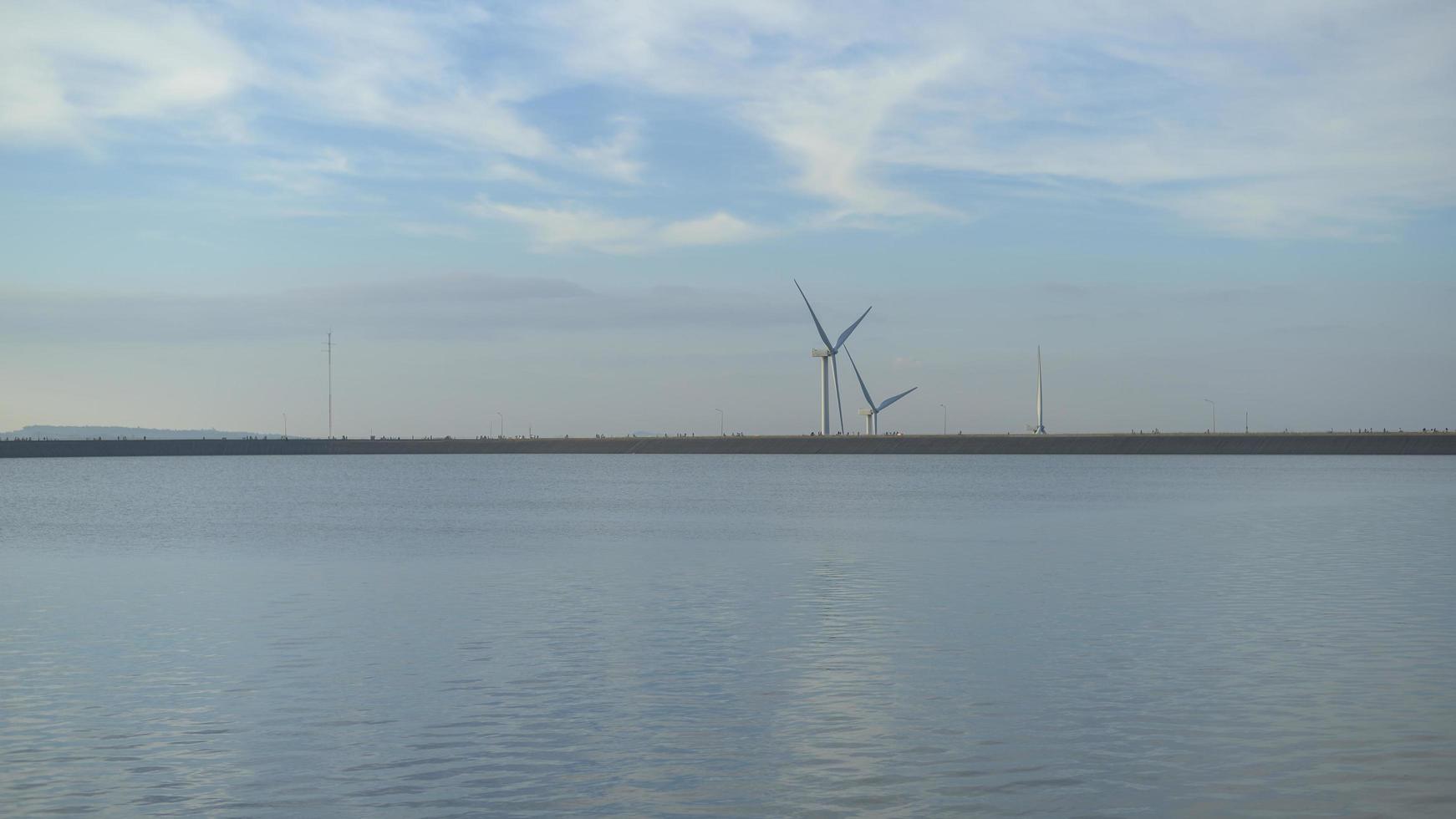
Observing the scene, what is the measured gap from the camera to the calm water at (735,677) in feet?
48.3

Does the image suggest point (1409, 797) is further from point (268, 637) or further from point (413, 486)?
point (413, 486)

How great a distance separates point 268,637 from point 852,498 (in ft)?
227

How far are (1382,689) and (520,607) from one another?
59.2 feet

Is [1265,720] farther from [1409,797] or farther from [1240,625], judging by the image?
[1240,625]

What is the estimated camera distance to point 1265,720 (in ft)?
59.3

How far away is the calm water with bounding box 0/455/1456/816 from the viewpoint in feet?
48.3

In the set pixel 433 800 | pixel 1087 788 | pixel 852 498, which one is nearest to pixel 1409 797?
pixel 1087 788

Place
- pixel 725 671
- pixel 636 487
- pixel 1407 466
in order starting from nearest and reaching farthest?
pixel 725 671 → pixel 636 487 → pixel 1407 466

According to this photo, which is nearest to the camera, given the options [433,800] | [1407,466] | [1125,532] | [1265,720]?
[433,800]

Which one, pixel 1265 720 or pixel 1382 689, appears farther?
pixel 1382 689

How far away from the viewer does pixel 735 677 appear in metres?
21.6

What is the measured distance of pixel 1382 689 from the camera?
20.2 m

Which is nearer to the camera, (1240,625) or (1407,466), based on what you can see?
(1240,625)

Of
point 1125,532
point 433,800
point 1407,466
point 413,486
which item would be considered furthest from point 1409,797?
point 1407,466
